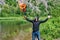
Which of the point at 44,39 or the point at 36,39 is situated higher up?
the point at 36,39

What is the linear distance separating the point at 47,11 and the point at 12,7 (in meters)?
4.79

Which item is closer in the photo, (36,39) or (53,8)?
(36,39)

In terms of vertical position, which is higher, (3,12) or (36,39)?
(36,39)

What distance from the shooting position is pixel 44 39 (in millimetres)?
13469

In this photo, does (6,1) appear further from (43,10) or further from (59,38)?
(59,38)

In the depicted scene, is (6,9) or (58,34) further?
(6,9)

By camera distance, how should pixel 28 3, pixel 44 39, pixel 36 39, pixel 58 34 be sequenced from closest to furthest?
pixel 36 39 < pixel 44 39 < pixel 58 34 < pixel 28 3

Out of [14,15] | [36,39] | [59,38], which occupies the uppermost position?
[36,39]

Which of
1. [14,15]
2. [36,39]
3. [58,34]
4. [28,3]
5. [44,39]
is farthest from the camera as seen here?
[14,15]

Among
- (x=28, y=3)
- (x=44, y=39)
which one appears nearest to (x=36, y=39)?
(x=44, y=39)

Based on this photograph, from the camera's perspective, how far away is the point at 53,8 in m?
29.0

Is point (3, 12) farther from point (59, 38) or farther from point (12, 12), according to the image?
point (59, 38)

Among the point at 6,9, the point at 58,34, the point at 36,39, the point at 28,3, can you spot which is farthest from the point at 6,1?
the point at 36,39

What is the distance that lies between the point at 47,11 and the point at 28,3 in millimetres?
2356
